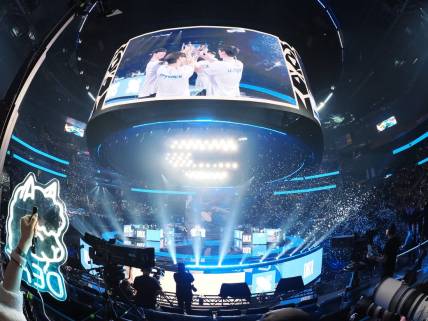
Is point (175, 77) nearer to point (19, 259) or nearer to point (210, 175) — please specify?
point (19, 259)

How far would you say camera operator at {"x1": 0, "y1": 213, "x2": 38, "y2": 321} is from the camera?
87cm

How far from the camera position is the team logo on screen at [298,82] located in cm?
245

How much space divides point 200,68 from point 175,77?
22cm

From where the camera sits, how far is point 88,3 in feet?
5.19

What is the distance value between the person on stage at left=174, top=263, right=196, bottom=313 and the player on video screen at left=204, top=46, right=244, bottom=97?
2554mm

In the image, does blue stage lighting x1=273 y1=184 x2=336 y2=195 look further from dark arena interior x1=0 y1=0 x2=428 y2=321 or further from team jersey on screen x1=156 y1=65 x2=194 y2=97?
team jersey on screen x1=156 y1=65 x2=194 y2=97

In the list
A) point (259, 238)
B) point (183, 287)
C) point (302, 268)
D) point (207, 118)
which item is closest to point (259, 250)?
point (259, 238)

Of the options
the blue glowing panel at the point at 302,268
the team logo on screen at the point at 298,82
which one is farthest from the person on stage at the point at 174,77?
the blue glowing panel at the point at 302,268

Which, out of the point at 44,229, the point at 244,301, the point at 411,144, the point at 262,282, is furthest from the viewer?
the point at 411,144

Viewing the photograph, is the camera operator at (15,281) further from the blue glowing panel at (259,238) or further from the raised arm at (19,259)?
the blue glowing panel at (259,238)

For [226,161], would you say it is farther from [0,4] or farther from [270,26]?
[0,4]

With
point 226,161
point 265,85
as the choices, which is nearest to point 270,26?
point 265,85

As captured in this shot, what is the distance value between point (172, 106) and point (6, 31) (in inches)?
152

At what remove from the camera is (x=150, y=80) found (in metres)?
2.40
